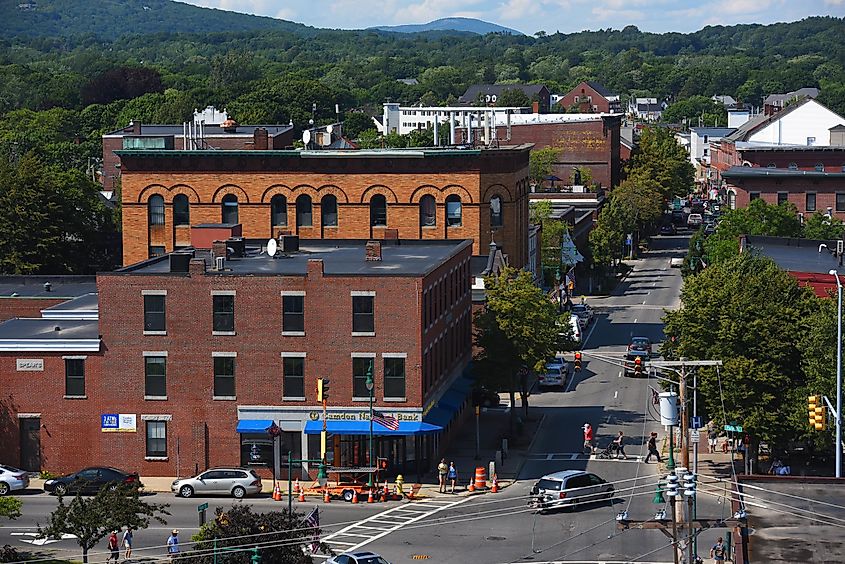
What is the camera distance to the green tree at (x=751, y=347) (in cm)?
6116

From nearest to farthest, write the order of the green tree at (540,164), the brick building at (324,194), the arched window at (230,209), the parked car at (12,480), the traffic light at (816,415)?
the traffic light at (816,415) → the parked car at (12,480) → the brick building at (324,194) → the arched window at (230,209) → the green tree at (540,164)

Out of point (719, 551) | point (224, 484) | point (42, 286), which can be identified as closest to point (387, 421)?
point (224, 484)

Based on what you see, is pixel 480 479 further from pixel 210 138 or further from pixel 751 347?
pixel 210 138

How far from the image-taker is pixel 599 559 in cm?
5050

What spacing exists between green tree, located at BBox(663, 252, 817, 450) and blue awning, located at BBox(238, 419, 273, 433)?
663 inches

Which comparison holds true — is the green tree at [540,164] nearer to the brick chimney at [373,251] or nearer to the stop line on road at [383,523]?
the brick chimney at [373,251]

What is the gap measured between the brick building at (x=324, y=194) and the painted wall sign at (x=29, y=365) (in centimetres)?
2860

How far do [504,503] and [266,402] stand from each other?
36.0 feet

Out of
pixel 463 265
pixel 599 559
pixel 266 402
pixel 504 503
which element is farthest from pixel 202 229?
pixel 599 559

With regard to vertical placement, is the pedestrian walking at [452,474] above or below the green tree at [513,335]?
below

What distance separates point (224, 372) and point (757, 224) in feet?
184

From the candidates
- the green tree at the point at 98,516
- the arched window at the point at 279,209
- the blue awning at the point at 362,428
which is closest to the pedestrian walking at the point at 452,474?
the blue awning at the point at 362,428

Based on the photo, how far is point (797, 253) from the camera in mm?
92250

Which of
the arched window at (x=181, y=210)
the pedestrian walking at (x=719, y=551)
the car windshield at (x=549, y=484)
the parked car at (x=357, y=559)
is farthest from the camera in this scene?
the arched window at (x=181, y=210)
